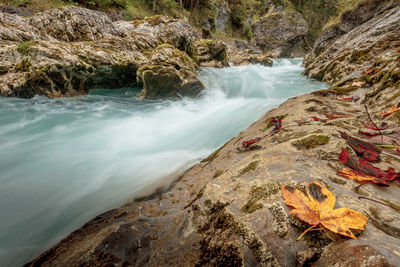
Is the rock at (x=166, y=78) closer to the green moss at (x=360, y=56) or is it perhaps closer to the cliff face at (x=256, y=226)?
the cliff face at (x=256, y=226)

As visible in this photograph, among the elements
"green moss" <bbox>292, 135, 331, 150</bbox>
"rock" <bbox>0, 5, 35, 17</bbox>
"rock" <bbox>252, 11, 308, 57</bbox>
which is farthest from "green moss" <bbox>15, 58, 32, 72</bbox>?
"rock" <bbox>252, 11, 308, 57</bbox>

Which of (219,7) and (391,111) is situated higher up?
(219,7)

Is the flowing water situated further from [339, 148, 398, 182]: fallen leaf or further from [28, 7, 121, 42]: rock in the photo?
[28, 7, 121, 42]: rock

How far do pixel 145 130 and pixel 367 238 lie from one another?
524 centimetres

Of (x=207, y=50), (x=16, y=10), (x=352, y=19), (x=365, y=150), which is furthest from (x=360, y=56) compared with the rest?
(x=16, y=10)

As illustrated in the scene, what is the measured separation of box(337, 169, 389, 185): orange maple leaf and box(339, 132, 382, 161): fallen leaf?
1.07 feet

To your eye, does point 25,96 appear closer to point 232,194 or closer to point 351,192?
point 232,194

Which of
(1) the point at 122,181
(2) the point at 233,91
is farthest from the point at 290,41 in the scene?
(1) the point at 122,181

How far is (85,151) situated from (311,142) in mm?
4433

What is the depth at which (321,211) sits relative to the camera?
33.7 inches

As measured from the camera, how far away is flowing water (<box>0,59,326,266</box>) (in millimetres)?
2332

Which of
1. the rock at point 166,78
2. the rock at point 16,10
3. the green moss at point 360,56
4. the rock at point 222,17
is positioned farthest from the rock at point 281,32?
the rock at point 16,10

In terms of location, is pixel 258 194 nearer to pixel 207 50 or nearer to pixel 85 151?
pixel 85 151

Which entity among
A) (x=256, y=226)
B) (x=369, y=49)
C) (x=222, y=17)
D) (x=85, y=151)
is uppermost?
(x=222, y=17)
